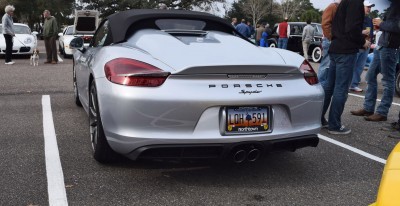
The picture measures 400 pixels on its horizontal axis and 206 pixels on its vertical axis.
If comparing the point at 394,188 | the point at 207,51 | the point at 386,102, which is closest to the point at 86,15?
the point at 386,102

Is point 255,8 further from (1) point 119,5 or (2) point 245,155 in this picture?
(2) point 245,155

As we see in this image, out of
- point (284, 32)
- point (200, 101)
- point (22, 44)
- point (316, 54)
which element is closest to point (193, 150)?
point (200, 101)

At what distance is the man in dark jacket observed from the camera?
441 centimetres

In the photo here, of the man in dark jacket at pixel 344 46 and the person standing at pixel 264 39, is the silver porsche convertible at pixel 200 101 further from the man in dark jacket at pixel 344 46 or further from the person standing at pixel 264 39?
the person standing at pixel 264 39

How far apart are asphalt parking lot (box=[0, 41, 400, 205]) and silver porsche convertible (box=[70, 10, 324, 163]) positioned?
281 mm

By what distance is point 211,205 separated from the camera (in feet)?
9.00

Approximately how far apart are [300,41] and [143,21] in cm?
1598

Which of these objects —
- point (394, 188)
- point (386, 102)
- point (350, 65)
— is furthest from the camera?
point (386, 102)

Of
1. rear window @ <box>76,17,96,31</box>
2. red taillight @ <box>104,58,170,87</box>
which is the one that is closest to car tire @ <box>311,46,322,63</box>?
rear window @ <box>76,17,96,31</box>

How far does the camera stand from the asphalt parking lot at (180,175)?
2.85 m

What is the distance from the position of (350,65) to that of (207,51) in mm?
2189

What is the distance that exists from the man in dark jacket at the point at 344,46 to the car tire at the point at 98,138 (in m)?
2.67

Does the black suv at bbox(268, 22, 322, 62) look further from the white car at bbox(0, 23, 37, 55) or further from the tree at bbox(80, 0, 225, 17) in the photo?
the tree at bbox(80, 0, 225, 17)

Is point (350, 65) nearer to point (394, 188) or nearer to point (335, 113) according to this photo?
point (335, 113)
